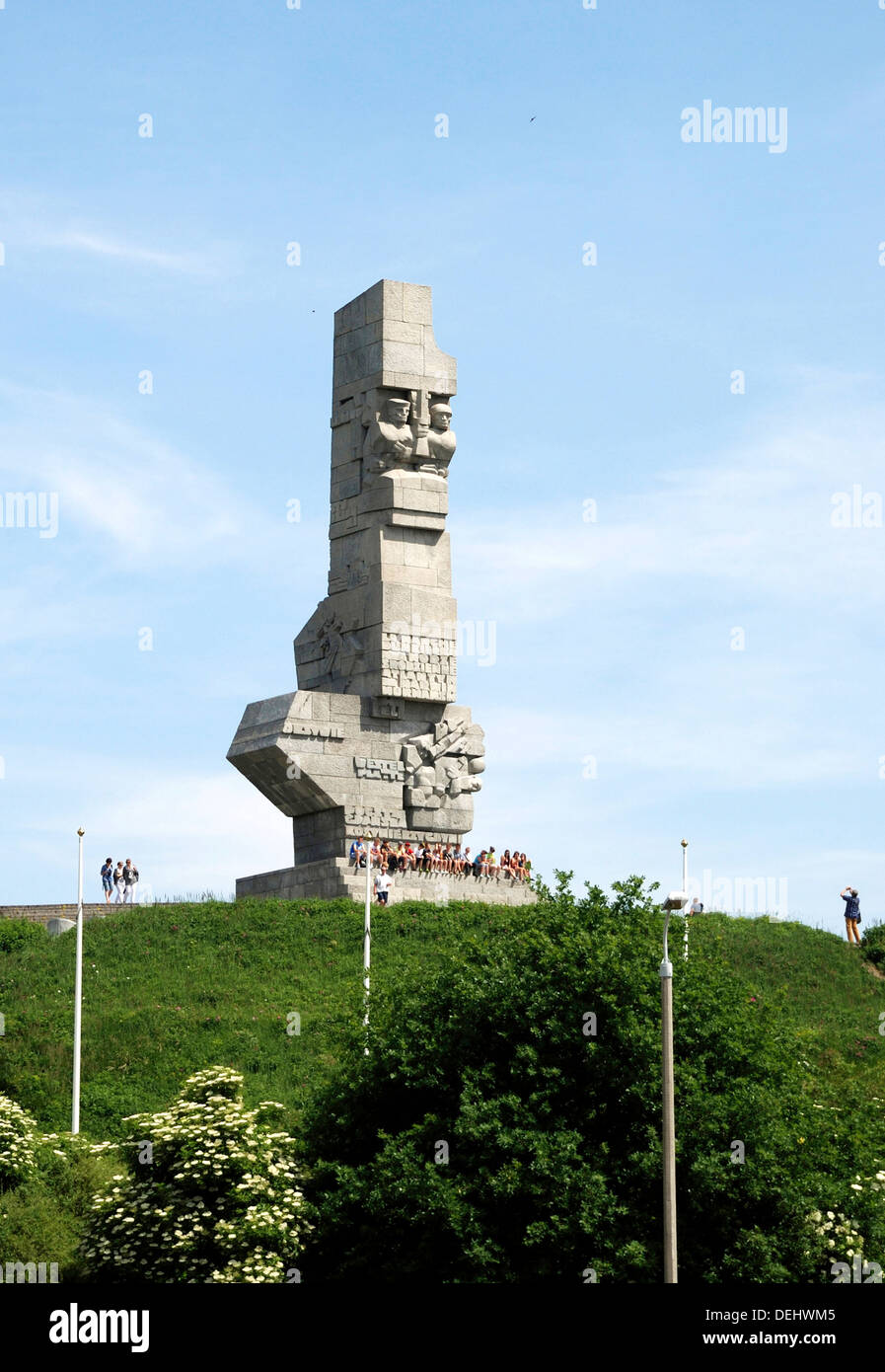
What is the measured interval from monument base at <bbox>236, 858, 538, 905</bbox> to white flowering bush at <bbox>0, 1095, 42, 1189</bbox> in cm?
1637

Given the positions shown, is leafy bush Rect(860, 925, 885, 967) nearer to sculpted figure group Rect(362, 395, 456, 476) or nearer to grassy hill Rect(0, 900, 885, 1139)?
grassy hill Rect(0, 900, 885, 1139)

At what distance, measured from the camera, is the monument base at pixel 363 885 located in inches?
2052

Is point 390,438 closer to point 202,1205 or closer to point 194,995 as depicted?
point 194,995

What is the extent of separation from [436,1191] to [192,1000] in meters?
15.6

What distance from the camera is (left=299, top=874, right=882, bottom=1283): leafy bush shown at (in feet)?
97.2

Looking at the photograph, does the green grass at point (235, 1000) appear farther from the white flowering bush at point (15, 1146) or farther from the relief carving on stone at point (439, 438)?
the relief carving on stone at point (439, 438)

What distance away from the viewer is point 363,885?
5153cm

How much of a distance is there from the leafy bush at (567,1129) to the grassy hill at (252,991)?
1.05 meters

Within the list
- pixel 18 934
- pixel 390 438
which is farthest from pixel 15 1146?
pixel 390 438

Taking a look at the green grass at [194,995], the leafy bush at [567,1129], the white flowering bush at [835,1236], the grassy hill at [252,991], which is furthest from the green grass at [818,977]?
the white flowering bush at [835,1236]

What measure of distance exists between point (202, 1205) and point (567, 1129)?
5.15 metres

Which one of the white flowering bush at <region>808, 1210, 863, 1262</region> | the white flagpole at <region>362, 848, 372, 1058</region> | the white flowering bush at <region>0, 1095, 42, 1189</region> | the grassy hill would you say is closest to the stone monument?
the grassy hill

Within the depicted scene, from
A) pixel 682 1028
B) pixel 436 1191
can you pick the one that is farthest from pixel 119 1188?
pixel 682 1028
